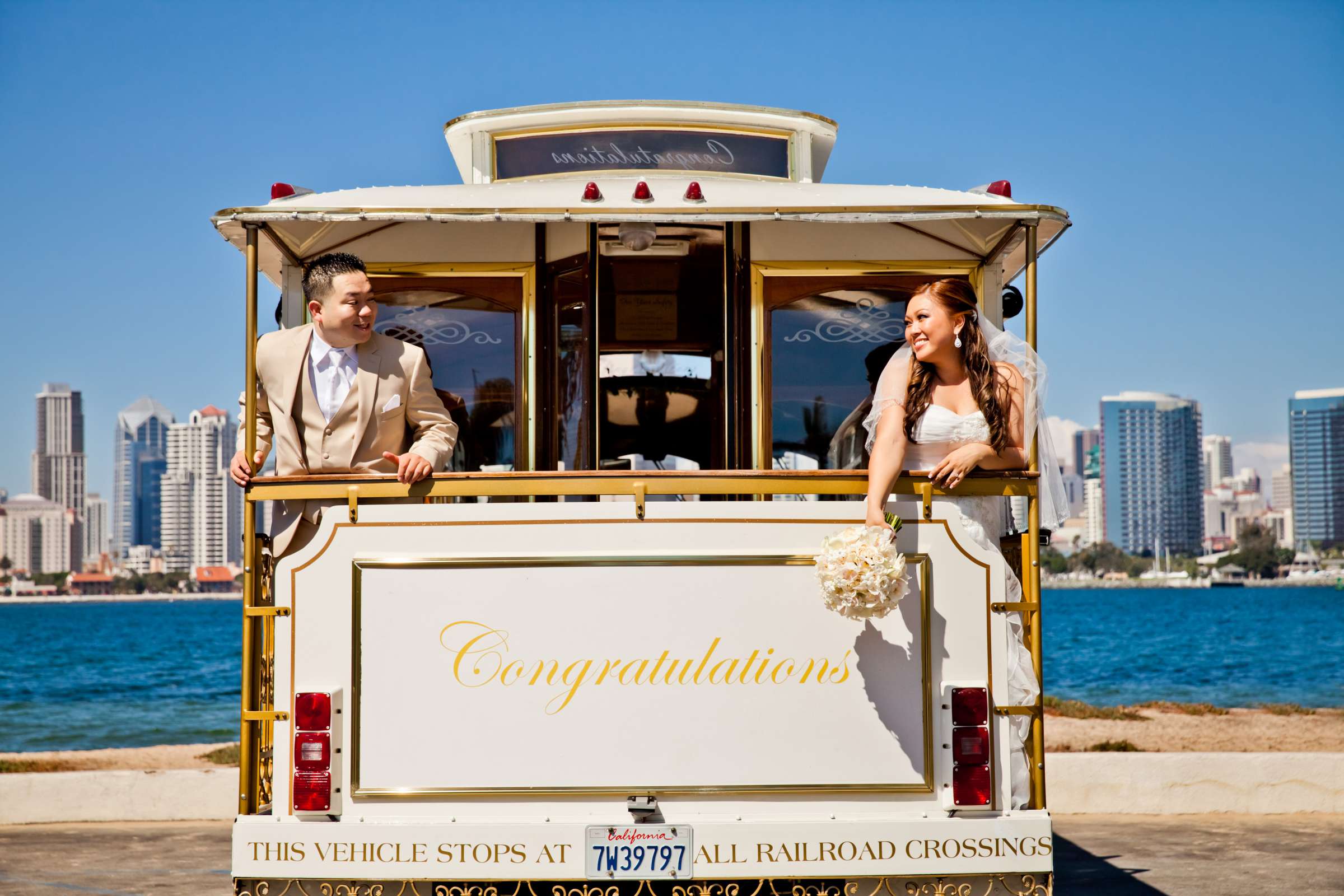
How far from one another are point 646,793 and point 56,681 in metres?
43.4

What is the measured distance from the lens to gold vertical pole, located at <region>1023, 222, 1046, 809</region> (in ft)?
14.4

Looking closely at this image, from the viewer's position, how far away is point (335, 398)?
4676mm

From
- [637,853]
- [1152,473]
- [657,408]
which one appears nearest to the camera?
[637,853]

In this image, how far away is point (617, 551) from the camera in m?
4.36

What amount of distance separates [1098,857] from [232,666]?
140 feet

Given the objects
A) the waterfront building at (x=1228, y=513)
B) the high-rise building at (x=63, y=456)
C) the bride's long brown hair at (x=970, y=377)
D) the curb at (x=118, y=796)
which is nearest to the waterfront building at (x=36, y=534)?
the high-rise building at (x=63, y=456)

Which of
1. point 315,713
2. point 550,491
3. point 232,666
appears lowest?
point 232,666

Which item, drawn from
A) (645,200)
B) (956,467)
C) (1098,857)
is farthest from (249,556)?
(1098,857)

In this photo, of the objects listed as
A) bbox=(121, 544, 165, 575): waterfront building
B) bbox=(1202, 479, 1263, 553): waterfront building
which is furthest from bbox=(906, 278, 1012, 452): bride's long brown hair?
bbox=(1202, 479, 1263, 553): waterfront building

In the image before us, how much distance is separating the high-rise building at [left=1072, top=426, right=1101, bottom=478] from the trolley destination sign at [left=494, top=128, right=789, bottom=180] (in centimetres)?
14843

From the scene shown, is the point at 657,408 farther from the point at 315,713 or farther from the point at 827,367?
the point at 315,713

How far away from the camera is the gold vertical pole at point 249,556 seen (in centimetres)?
437

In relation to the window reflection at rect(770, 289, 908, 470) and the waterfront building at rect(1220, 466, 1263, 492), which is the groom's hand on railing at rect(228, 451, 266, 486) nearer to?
the window reflection at rect(770, 289, 908, 470)

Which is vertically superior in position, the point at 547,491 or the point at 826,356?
the point at 826,356
